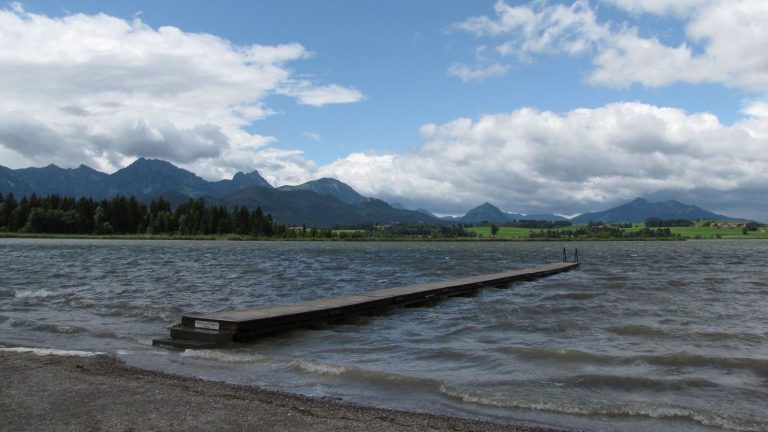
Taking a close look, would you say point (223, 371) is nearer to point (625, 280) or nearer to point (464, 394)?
point (464, 394)

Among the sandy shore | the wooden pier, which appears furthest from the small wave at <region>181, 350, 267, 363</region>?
the sandy shore

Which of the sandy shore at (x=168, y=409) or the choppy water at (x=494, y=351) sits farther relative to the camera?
the choppy water at (x=494, y=351)

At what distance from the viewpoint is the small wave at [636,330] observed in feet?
70.9

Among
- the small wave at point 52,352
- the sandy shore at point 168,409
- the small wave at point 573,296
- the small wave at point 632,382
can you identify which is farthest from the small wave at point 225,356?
the small wave at point 573,296

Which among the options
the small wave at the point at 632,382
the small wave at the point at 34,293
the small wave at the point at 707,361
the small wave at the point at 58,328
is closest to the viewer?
the small wave at the point at 632,382

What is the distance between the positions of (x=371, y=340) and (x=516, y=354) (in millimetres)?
5152

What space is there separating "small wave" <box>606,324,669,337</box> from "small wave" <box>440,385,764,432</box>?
10.6 m

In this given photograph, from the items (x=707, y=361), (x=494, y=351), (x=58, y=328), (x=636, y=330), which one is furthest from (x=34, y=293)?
(x=707, y=361)

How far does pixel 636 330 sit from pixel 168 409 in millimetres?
18068

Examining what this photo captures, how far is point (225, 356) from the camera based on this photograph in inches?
645

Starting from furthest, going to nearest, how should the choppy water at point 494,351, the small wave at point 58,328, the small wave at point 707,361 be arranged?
the small wave at point 58,328
the small wave at point 707,361
the choppy water at point 494,351

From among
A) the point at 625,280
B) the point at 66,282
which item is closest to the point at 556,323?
the point at 625,280

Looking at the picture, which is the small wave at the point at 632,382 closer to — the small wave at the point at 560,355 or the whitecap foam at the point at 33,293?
the small wave at the point at 560,355

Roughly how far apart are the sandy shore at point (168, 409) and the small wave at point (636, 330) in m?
13.6
